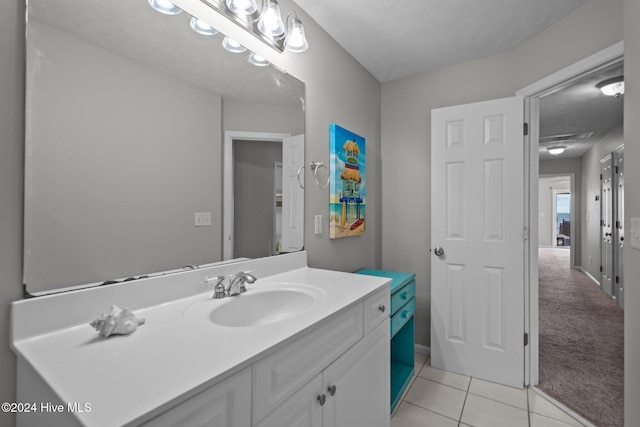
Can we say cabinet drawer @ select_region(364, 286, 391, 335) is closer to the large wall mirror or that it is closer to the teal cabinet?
the teal cabinet

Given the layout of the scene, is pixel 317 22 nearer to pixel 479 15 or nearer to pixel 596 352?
pixel 479 15

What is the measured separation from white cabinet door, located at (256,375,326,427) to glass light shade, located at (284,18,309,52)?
4.90ft

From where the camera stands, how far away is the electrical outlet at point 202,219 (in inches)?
47.5

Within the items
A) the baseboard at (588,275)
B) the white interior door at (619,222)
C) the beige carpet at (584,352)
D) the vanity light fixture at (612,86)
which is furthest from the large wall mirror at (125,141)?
the baseboard at (588,275)

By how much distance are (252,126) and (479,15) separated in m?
1.55

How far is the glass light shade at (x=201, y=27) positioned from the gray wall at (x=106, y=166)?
23 cm

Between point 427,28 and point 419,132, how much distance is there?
0.80m

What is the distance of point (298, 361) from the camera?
0.85m

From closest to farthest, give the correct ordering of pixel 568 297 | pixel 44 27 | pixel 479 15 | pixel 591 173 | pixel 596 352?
pixel 44 27 → pixel 479 15 → pixel 596 352 → pixel 568 297 → pixel 591 173

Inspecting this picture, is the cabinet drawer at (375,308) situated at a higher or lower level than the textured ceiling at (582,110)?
lower

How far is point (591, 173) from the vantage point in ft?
17.9

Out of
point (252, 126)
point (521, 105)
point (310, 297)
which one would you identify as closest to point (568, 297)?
point (521, 105)

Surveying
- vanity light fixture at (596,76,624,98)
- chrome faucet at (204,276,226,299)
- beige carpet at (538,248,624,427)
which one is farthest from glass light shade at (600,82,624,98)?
chrome faucet at (204,276,226,299)

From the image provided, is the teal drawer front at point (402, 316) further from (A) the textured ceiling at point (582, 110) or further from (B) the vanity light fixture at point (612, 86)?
(B) the vanity light fixture at point (612, 86)
